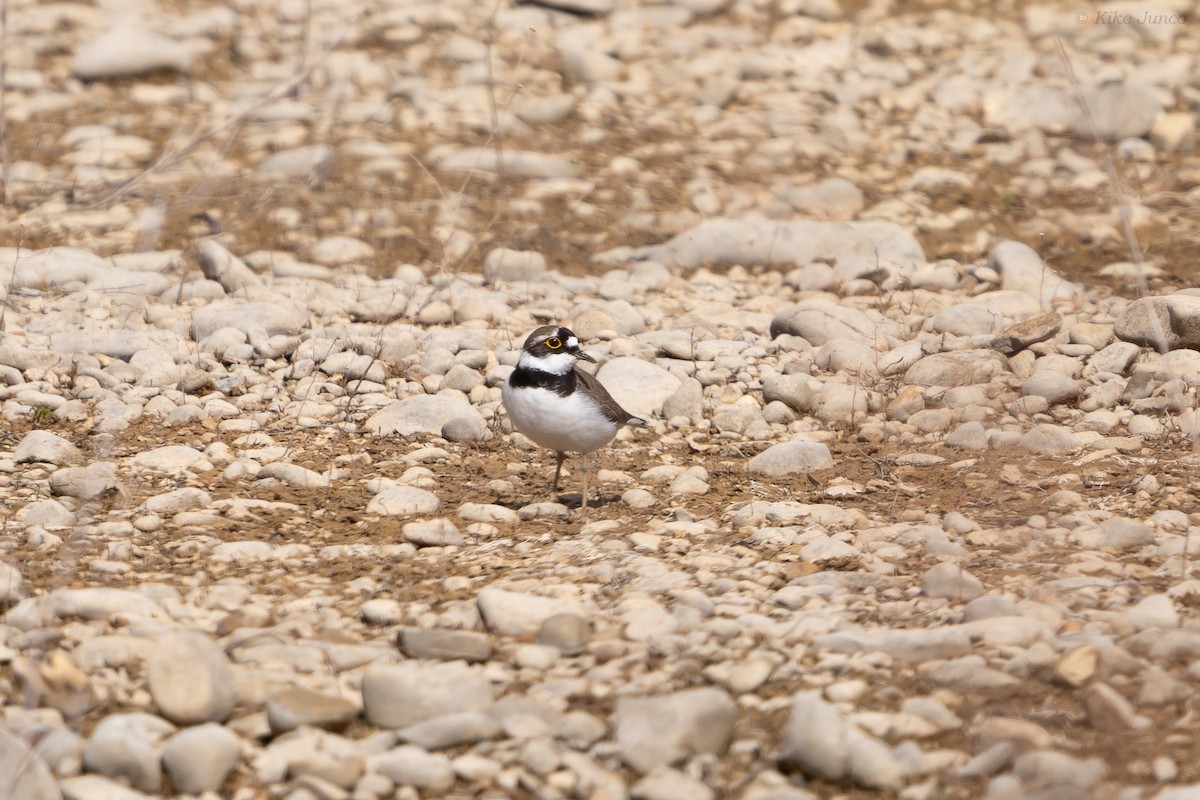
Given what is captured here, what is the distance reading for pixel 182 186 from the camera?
36.3 feet

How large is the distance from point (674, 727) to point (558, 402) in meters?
2.51

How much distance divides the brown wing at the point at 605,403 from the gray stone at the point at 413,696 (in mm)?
2319

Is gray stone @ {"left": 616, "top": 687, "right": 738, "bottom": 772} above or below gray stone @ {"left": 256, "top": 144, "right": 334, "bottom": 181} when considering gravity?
above

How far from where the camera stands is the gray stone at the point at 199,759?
4.50 m

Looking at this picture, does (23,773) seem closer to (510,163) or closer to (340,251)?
(340,251)

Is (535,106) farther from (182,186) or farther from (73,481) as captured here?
(73,481)

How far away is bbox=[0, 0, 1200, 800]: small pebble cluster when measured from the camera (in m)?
4.70

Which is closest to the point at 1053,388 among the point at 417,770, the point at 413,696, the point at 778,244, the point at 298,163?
the point at 778,244

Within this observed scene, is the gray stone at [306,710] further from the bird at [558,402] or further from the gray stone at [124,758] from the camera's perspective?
the bird at [558,402]

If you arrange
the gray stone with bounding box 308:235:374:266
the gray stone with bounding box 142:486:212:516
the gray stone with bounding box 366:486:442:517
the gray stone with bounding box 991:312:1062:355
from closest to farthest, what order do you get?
the gray stone with bounding box 142:486:212:516
the gray stone with bounding box 366:486:442:517
the gray stone with bounding box 991:312:1062:355
the gray stone with bounding box 308:235:374:266

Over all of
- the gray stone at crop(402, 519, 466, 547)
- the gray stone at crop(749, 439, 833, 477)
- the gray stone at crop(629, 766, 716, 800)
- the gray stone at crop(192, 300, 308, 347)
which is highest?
the gray stone at crop(629, 766, 716, 800)

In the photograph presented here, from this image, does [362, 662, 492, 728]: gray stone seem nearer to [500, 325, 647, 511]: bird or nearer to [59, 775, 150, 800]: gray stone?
[59, 775, 150, 800]: gray stone

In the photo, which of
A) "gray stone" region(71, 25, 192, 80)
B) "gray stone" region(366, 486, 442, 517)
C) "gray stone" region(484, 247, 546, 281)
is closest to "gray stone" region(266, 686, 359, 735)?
"gray stone" region(366, 486, 442, 517)

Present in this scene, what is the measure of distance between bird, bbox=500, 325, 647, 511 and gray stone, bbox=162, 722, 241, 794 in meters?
2.62
